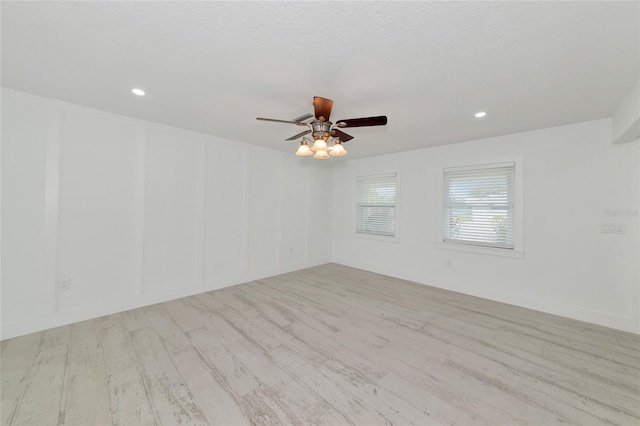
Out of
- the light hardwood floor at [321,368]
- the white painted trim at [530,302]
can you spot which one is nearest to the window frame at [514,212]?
the white painted trim at [530,302]

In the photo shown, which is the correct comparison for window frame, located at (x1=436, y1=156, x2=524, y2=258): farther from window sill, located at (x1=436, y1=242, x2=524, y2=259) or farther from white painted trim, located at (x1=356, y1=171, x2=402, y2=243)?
→ white painted trim, located at (x1=356, y1=171, x2=402, y2=243)

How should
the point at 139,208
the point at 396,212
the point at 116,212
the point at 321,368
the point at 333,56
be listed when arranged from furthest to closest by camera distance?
the point at 396,212 < the point at 139,208 < the point at 116,212 < the point at 321,368 < the point at 333,56

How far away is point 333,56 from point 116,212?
3.18 metres

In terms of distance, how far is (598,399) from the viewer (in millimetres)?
1638

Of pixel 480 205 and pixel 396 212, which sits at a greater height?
pixel 480 205

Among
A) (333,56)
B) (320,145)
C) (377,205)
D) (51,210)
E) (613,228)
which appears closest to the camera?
→ (333,56)

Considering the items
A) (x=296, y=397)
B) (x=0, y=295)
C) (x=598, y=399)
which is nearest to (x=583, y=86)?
(x=598, y=399)

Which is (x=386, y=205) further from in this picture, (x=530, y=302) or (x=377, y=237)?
(x=530, y=302)

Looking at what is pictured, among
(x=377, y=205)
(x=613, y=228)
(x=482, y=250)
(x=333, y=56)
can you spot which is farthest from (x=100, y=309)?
(x=613, y=228)

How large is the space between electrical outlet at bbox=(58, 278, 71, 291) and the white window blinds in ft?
17.3

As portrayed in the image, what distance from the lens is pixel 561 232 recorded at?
298 centimetres

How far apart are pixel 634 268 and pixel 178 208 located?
576cm

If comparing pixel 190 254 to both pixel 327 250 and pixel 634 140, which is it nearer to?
pixel 327 250

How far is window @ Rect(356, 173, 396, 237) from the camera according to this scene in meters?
4.74
